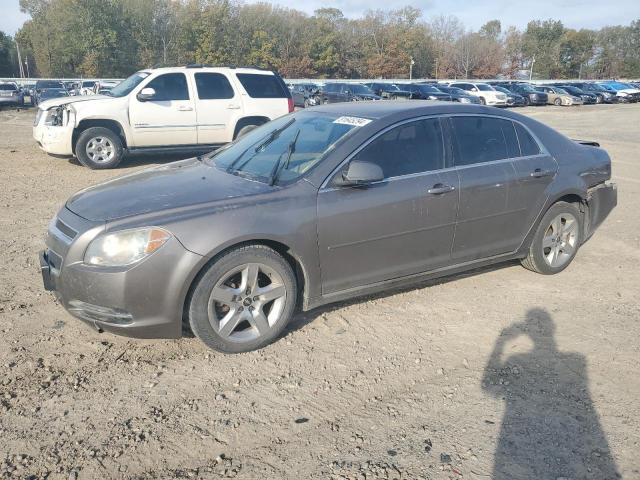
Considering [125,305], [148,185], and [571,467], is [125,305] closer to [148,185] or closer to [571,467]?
[148,185]

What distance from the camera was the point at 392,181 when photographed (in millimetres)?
4195

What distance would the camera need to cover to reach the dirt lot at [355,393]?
2781mm

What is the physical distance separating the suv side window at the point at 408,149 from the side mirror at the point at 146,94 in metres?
7.11

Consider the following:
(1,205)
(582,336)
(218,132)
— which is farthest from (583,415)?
(218,132)

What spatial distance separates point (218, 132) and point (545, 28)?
329ft

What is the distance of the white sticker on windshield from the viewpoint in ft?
14.1

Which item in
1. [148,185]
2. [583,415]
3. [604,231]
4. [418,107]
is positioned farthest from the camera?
[604,231]

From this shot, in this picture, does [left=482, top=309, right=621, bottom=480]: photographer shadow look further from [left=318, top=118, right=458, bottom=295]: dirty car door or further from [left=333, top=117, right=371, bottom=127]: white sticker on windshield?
[left=333, top=117, right=371, bottom=127]: white sticker on windshield

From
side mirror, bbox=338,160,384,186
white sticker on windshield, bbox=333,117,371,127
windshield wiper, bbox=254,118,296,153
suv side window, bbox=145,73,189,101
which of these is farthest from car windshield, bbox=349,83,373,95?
side mirror, bbox=338,160,384,186

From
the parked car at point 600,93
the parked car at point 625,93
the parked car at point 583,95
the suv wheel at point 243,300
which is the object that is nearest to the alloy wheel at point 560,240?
the suv wheel at point 243,300

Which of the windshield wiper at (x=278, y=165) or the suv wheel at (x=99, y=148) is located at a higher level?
the windshield wiper at (x=278, y=165)

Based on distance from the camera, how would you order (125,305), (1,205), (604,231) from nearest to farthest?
1. (125,305)
2. (604,231)
3. (1,205)

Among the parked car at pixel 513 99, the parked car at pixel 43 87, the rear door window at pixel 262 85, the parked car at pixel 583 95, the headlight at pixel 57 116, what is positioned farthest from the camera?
the parked car at pixel 583 95

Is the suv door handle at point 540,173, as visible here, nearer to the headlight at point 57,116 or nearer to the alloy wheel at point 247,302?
the alloy wheel at point 247,302
